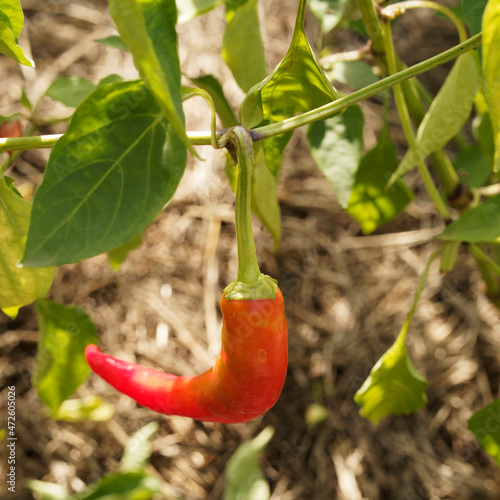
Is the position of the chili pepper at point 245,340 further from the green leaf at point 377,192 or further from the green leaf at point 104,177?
the green leaf at point 377,192

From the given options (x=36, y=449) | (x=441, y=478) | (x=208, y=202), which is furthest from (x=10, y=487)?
(x=441, y=478)

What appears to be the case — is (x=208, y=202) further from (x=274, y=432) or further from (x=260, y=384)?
(x=260, y=384)

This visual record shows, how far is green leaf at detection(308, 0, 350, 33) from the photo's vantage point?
0.90 meters

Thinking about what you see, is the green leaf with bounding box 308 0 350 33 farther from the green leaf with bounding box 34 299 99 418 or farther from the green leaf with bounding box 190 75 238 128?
the green leaf with bounding box 34 299 99 418

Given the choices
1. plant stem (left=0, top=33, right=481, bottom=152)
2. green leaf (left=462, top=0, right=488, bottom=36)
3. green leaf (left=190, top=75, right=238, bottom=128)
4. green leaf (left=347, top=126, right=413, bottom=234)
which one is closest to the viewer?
plant stem (left=0, top=33, right=481, bottom=152)

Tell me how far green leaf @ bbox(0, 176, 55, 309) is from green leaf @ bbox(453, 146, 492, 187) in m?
0.82

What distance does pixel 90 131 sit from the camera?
556 millimetres

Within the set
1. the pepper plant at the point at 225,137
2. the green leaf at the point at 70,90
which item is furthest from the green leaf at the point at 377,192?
the green leaf at the point at 70,90

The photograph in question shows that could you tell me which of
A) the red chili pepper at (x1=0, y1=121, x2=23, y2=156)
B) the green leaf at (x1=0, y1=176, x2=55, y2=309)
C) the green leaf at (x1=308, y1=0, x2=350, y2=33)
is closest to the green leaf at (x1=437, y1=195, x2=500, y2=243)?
the green leaf at (x1=308, y1=0, x2=350, y2=33)

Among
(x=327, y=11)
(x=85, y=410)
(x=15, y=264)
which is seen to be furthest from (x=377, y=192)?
(x=85, y=410)

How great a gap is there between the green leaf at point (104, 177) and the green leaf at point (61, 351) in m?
0.49

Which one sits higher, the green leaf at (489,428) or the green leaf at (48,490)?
the green leaf at (489,428)

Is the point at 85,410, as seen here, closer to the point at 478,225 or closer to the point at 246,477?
the point at 246,477

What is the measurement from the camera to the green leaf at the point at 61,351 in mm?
986
